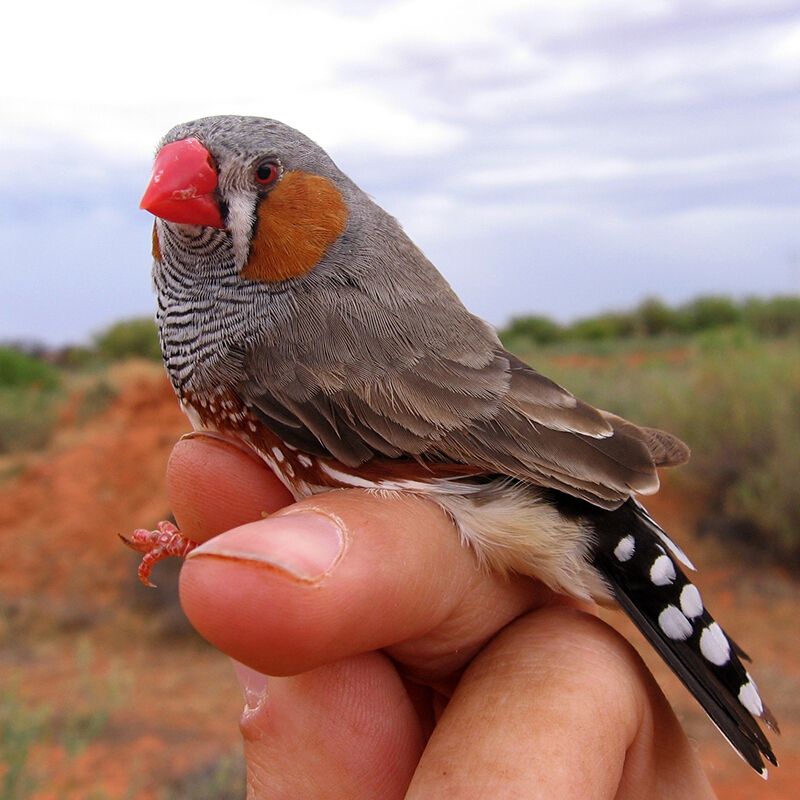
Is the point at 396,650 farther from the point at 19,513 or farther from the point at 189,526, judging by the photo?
the point at 19,513

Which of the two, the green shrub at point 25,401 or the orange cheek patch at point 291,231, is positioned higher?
the orange cheek patch at point 291,231

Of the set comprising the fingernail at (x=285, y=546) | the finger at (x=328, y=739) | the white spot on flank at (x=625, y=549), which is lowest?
the finger at (x=328, y=739)

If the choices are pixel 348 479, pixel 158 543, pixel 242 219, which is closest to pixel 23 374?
pixel 158 543

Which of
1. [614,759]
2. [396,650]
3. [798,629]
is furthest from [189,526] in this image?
[798,629]

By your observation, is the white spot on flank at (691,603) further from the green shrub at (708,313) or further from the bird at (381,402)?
the green shrub at (708,313)

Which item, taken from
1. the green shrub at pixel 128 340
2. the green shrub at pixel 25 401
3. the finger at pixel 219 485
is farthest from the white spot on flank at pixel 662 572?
the green shrub at pixel 128 340
